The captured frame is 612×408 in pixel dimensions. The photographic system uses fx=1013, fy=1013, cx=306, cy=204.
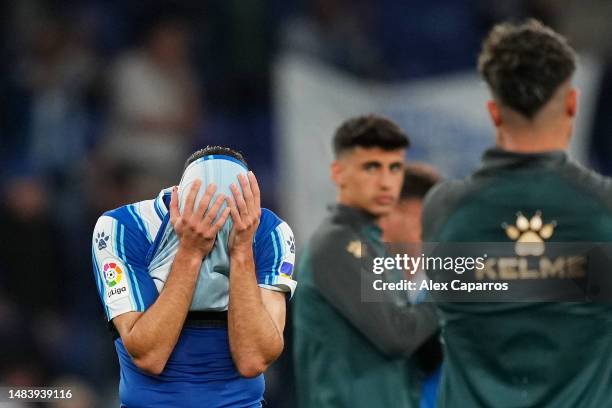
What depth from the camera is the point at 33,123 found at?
7.02m

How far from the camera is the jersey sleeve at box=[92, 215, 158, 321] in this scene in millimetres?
2500

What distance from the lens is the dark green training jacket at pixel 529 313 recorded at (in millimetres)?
2541

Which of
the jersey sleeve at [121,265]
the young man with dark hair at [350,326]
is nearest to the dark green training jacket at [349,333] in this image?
the young man with dark hair at [350,326]

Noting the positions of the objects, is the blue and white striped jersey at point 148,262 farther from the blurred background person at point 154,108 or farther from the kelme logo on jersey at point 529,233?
the blurred background person at point 154,108

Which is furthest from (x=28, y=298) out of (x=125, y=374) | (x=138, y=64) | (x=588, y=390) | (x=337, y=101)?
(x=588, y=390)

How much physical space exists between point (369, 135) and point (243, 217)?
1.89 metres

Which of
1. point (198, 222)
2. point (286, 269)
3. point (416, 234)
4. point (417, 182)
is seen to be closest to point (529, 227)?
→ point (286, 269)

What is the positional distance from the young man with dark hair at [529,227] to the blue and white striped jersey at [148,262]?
0.44 meters

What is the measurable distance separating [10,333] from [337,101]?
2656 millimetres

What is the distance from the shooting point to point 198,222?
2422 mm

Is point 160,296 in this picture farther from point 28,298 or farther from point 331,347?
point 28,298

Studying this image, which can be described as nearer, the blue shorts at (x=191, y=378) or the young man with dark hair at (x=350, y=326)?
the blue shorts at (x=191, y=378)

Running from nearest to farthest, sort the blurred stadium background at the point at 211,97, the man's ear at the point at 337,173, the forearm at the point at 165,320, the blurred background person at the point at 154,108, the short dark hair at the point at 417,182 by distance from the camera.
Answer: the forearm at the point at 165,320 < the man's ear at the point at 337,173 < the short dark hair at the point at 417,182 < the blurred stadium background at the point at 211,97 < the blurred background person at the point at 154,108

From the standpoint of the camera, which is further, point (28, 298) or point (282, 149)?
point (282, 149)
